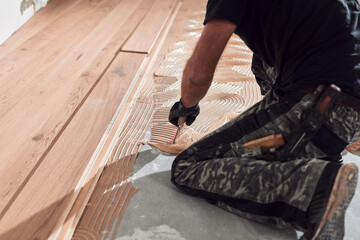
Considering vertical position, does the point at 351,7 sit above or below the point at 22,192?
above

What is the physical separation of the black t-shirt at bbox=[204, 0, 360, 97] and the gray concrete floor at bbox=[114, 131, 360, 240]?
608 mm

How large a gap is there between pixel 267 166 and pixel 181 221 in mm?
439

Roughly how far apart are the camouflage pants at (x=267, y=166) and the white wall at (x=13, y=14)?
2.11 metres

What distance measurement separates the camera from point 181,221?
1.35 meters

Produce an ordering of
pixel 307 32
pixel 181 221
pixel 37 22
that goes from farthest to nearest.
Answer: pixel 37 22
pixel 181 221
pixel 307 32

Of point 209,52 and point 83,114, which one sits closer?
point 209,52

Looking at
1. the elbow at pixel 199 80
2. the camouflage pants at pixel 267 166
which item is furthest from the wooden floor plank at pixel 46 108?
the elbow at pixel 199 80

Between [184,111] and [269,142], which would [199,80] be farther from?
[269,142]

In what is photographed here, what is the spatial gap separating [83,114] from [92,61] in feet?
2.21

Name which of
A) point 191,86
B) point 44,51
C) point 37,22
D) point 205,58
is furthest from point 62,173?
point 37,22

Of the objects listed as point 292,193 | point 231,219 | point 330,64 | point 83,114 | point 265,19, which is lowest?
point 231,219

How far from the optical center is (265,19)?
114 centimetres

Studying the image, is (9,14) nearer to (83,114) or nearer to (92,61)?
(92,61)

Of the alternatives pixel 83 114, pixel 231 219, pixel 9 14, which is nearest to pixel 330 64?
pixel 231 219
